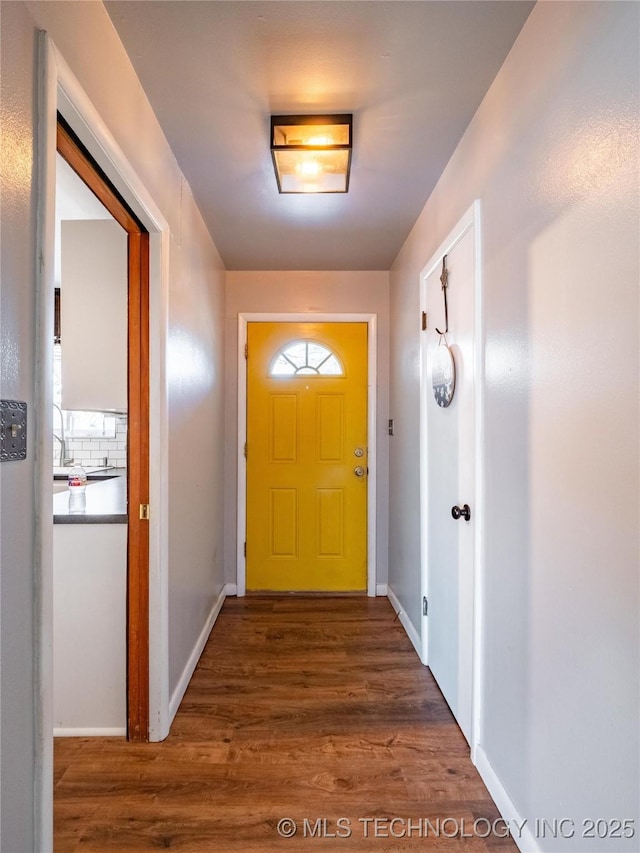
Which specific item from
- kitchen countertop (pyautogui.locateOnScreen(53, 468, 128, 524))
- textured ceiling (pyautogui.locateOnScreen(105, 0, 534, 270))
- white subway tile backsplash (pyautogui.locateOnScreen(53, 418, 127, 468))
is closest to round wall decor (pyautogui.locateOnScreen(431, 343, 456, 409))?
textured ceiling (pyautogui.locateOnScreen(105, 0, 534, 270))

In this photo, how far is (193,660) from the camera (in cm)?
221

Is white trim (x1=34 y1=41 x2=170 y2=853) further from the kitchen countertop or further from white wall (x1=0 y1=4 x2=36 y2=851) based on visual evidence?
the kitchen countertop

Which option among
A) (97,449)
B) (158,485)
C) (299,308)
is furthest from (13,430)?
(97,449)

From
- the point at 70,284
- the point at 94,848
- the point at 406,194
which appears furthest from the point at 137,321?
the point at 94,848

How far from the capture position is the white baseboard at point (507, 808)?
1228 millimetres

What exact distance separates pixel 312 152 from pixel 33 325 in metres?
1.37

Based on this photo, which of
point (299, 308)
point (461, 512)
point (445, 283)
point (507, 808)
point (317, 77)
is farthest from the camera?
point (299, 308)

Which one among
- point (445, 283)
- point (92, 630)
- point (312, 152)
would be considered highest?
point (312, 152)

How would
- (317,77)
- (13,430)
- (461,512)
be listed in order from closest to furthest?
(13,430) → (317,77) → (461,512)

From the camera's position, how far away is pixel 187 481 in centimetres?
212

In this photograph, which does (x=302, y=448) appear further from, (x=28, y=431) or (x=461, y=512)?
(x=28, y=431)

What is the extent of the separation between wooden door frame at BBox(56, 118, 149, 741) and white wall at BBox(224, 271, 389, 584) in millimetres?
1514

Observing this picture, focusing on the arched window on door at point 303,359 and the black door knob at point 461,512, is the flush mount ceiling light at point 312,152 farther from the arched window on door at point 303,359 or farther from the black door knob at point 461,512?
the black door knob at point 461,512

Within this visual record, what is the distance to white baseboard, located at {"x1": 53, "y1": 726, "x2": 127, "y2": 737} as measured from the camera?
1.74 metres
